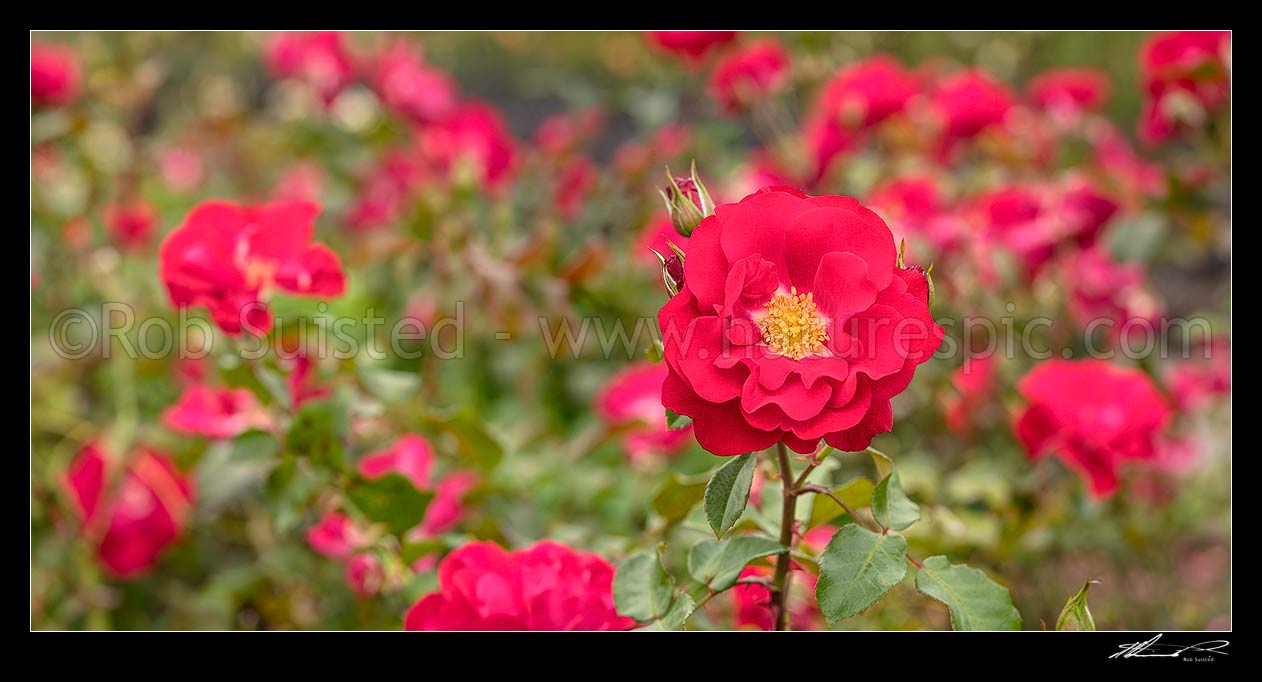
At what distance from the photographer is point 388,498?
857 millimetres

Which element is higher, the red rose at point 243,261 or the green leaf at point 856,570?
the red rose at point 243,261

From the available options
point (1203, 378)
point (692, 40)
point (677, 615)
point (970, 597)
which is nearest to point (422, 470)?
point (677, 615)

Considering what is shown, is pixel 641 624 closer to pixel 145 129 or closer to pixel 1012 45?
pixel 1012 45

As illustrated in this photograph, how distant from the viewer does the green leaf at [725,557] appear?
2.07 ft

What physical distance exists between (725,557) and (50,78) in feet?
4.74

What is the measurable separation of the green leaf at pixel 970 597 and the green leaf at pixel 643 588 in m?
0.15

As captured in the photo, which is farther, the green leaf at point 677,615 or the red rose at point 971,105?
the red rose at point 971,105

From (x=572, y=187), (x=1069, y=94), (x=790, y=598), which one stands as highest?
(x=1069, y=94)

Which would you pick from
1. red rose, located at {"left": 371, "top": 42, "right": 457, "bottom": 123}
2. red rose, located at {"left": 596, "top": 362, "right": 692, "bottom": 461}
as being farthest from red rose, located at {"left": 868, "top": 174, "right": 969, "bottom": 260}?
red rose, located at {"left": 371, "top": 42, "right": 457, "bottom": 123}

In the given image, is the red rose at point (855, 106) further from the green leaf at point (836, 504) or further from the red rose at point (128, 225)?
the red rose at point (128, 225)

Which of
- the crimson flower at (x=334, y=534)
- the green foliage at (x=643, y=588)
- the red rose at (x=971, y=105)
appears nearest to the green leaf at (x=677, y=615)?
the green foliage at (x=643, y=588)

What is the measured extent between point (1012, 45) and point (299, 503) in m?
1.83

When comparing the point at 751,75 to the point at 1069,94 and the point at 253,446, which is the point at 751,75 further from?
the point at 253,446
